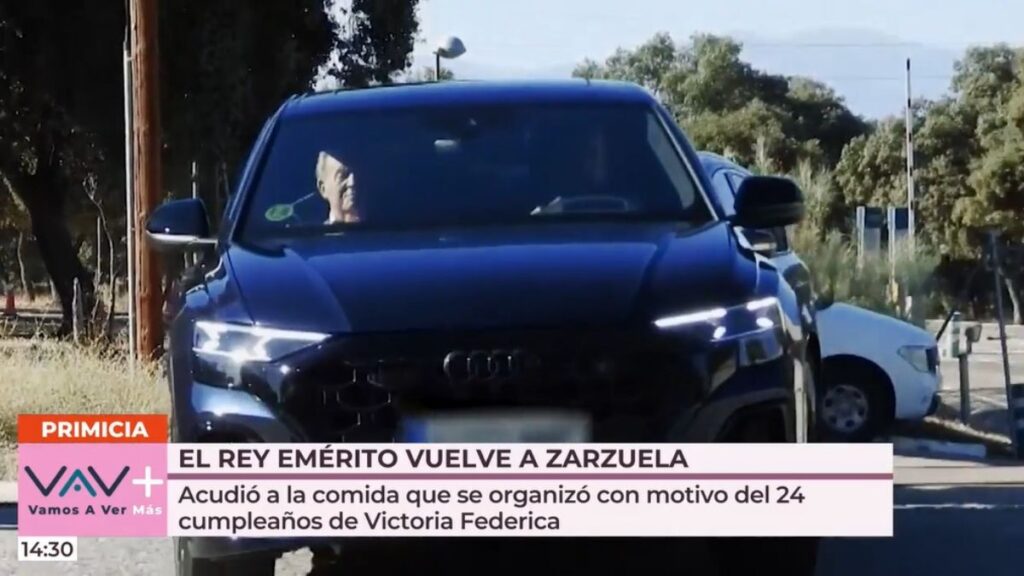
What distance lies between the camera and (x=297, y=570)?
6293 millimetres

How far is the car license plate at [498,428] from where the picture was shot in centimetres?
434

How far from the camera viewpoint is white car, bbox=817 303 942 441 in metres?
12.1

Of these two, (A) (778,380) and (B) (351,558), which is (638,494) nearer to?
(A) (778,380)

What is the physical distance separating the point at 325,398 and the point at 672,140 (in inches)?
76.5

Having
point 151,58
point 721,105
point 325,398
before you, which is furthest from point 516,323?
point 721,105

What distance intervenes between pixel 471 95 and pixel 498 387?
1909mm

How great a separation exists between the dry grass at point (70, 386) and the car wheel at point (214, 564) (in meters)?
5.06

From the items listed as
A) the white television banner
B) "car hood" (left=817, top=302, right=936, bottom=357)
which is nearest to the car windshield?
the white television banner

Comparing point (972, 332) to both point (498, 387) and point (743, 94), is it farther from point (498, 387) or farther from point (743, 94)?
point (743, 94)

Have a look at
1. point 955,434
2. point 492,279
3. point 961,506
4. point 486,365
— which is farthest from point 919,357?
point 486,365

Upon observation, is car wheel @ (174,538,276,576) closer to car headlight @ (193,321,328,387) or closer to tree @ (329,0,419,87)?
car headlight @ (193,321,328,387)

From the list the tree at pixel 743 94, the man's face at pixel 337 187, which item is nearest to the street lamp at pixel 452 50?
the man's face at pixel 337 187

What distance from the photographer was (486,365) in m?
4.39

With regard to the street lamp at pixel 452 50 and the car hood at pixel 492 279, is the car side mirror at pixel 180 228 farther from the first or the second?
the street lamp at pixel 452 50
